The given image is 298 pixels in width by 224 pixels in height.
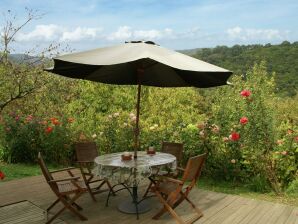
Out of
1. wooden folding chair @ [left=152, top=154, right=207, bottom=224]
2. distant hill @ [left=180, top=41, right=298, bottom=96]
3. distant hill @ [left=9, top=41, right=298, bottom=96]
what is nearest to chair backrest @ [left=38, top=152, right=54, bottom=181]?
wooden folding chair @ [left=152, top=154, right=207, bottom=224]

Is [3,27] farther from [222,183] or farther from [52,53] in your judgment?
[222,183]

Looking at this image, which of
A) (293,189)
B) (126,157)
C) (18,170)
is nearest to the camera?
(126,157)

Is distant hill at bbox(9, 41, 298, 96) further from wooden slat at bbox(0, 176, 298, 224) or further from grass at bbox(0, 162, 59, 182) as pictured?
wooden slat at bbox(0, 176, 298, 224)

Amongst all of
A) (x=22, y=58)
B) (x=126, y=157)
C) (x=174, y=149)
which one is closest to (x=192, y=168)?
(x=126, y=157)

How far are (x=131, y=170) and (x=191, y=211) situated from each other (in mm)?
1142

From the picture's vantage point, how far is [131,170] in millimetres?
4617

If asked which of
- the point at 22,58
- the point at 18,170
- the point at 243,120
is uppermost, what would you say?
the point at 22,58

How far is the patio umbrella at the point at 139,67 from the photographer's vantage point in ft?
13.3

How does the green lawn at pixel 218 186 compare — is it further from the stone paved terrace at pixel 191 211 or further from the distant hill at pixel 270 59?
the distant hill at pixel 270 59

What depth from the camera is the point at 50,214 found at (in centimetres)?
490

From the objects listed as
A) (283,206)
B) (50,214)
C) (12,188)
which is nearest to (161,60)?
(50,214)

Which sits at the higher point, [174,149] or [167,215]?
[174,149]

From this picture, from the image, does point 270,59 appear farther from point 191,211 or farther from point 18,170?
point 191,211

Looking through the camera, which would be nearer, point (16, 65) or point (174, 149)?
point (174, 149)
